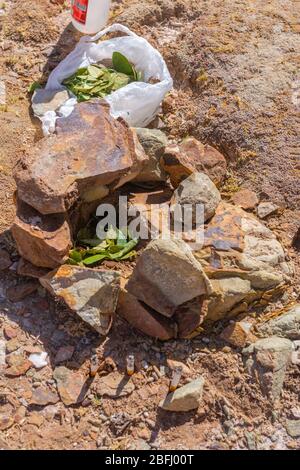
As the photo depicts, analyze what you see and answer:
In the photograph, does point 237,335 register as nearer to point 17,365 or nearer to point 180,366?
point 180,366

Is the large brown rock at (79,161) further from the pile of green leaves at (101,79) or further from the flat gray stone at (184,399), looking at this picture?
the flat gray stone at (184,399)

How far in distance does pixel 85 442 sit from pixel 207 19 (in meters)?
2.73

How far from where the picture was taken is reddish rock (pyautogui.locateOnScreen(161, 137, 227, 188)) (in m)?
2.97

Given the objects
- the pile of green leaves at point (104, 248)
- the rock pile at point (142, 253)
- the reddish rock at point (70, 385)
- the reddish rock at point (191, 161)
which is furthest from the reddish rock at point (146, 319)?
the reddish rock at point (191, 161)

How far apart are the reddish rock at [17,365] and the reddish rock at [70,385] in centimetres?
13

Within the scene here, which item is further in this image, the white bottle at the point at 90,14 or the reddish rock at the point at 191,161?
the white bottle at the point at 90,14

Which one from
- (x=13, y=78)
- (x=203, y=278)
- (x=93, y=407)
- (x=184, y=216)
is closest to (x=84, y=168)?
(x=184, y=216)

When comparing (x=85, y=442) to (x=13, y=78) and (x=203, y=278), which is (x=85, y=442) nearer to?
(x=203, y=278)

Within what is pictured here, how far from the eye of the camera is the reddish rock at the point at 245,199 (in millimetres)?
3084

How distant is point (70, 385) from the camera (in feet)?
8.23

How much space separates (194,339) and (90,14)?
216 cm

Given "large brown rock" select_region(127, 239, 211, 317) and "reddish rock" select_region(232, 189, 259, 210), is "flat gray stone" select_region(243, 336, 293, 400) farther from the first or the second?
"reddish rock" select_region(232, 189, 259, 210)

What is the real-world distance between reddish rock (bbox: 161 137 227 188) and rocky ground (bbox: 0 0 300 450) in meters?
0.11

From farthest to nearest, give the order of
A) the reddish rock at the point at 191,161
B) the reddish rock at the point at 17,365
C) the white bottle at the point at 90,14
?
1. the white bottle at the point at 90,14
2. the reddish rock at the point at 191,161
3. the reddish rock at the point at 17,365
